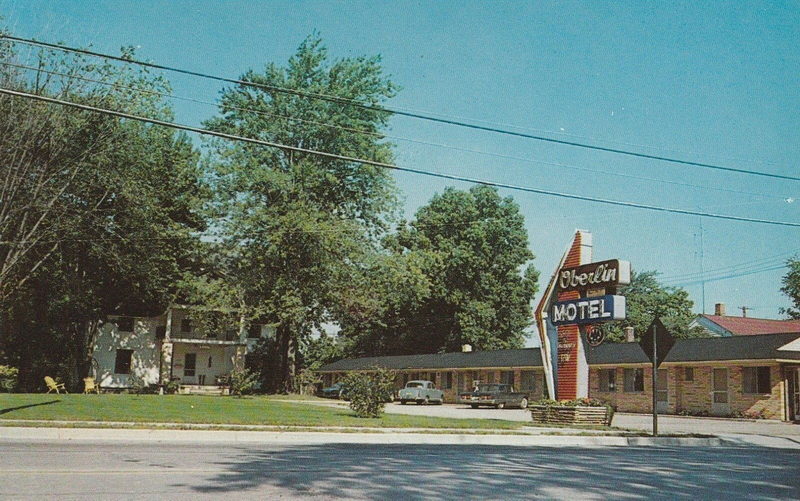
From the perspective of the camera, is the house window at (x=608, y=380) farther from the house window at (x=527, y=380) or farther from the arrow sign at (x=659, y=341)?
the arrow sign at (x=659, y=341)

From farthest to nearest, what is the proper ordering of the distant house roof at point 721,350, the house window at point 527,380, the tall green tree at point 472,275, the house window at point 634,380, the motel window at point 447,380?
the tall green tree at point 472,275, the motel window at point 447,380, the house window at point 527,380, the house window at point 634,380, the distant house roof at point 721,350

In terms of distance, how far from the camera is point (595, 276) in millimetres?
26047

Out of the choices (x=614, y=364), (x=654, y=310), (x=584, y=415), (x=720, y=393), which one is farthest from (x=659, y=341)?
(x=654, y=310)

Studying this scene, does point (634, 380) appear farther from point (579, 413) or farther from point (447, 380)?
point (579, 413)

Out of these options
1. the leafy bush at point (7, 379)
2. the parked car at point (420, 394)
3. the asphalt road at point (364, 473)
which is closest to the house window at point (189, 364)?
the leafy bush at point (7, 379)

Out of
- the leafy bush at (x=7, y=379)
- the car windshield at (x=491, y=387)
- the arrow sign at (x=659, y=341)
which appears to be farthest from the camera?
the car windshield at (x=491, y=387)

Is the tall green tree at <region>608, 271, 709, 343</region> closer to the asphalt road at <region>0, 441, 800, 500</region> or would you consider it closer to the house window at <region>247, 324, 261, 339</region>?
the house window at <region>247, 324, 261, 339</region>

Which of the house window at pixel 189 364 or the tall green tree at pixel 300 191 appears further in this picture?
the house window at pixel 189 364

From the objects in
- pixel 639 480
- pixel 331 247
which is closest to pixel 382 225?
pixel 331 247

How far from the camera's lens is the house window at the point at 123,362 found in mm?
57706

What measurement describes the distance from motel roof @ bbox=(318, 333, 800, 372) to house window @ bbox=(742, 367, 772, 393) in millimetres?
1167

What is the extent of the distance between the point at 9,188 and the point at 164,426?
17.4 meters

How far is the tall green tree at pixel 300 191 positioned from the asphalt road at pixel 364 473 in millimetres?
29182

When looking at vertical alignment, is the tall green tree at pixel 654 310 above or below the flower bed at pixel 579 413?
above
